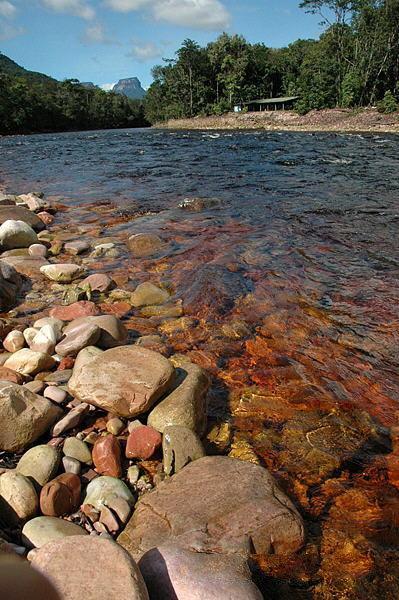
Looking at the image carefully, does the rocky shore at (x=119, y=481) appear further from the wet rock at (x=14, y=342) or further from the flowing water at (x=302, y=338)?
the flowing water at (x=302, y=338)

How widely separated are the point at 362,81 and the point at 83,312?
56.5 m

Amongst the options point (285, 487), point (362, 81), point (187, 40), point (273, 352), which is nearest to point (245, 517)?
point (285, 487)

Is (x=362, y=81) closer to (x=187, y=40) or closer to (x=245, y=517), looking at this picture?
(x=187, y=40)

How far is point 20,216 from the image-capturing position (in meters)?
7.29

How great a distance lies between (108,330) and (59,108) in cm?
8711

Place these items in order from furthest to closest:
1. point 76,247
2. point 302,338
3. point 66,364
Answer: point 76,247
point 302,338
point 66,364

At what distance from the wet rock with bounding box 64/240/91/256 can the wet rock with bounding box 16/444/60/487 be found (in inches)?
170

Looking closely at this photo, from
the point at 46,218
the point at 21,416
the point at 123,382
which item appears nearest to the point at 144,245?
the point at 46,218

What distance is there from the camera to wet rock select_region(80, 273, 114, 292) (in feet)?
15.9

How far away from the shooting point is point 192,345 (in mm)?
3775

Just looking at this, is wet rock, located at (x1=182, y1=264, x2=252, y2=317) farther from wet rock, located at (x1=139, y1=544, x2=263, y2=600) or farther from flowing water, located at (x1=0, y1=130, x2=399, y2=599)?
wet rock, located at (x1=139, y1=544, x2=263, y2=600)

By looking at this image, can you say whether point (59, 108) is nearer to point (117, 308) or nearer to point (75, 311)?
point (117, 308)

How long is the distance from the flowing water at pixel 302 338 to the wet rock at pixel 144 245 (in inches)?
8.4

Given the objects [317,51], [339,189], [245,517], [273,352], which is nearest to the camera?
[245,517]
